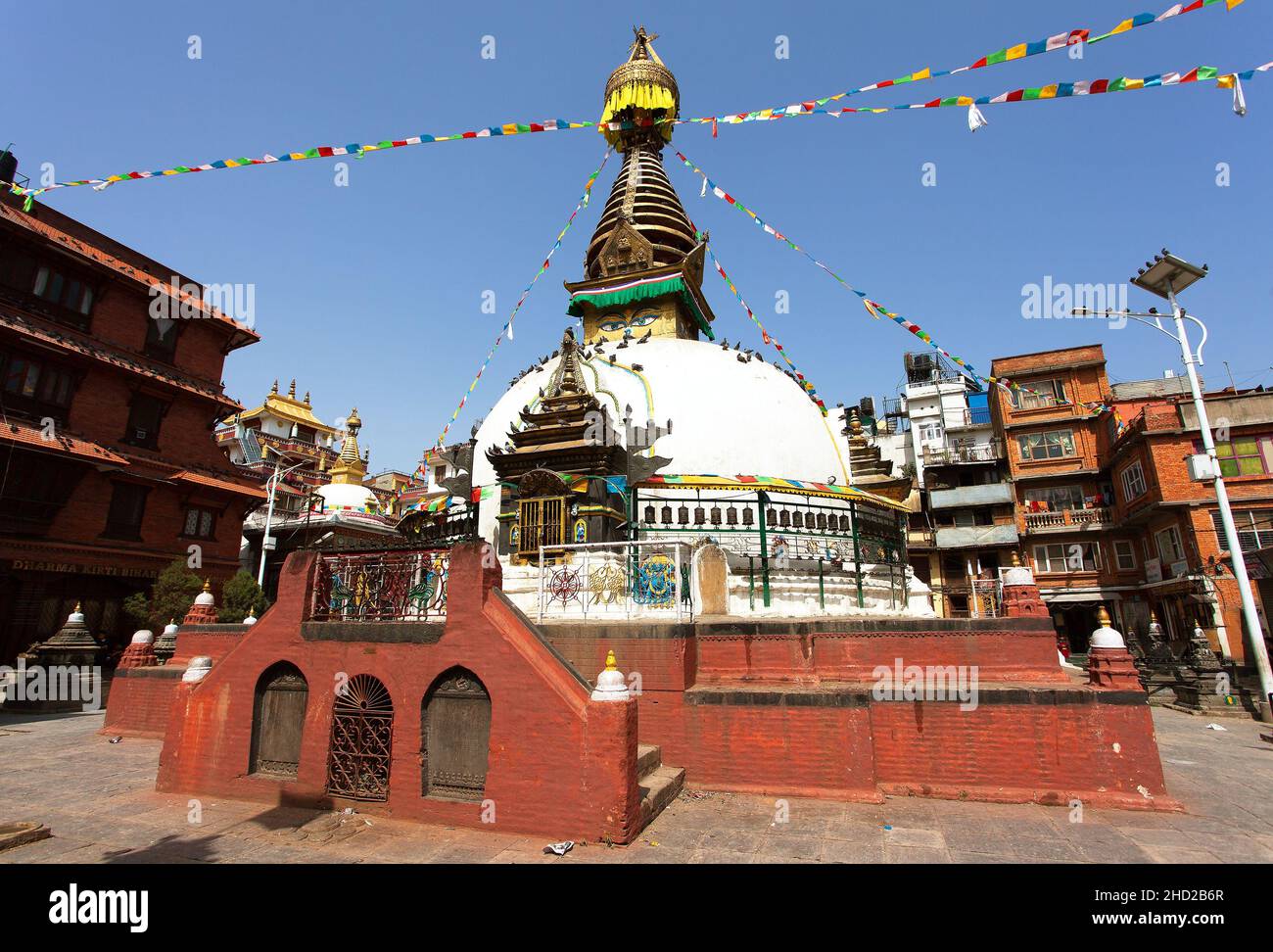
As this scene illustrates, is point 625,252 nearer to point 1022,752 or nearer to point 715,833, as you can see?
point 1022,752

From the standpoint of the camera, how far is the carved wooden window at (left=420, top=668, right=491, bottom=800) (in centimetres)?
706

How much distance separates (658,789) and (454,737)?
2.41 metres

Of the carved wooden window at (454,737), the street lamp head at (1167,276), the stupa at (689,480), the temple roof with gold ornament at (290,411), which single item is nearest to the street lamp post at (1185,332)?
the street lamp head at (1167,276)

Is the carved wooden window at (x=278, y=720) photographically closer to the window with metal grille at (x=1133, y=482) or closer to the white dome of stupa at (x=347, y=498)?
the white dome of stupa at (x=347, y=498)

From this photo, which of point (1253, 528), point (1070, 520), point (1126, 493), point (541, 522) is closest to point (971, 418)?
point (1070, 520)

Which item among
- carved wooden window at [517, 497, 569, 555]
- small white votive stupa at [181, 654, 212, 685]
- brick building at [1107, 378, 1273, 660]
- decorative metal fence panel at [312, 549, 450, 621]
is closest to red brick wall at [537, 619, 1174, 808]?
decorative metal fence panel at [312, 549, 450, 621]

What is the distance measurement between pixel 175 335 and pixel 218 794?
23766mm

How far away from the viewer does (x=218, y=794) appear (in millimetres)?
8094

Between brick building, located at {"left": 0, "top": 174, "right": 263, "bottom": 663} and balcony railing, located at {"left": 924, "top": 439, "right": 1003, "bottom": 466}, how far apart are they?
37.2 meters

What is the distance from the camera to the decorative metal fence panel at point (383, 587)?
25.8ft

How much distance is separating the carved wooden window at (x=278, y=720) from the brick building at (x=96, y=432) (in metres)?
17.4

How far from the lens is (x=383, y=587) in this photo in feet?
26.4

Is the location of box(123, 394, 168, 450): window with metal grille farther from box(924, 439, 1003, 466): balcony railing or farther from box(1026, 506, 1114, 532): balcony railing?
box(1026, 506, 1114, 532): balcony railing

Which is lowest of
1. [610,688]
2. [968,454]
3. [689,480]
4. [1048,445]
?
[610,688]
